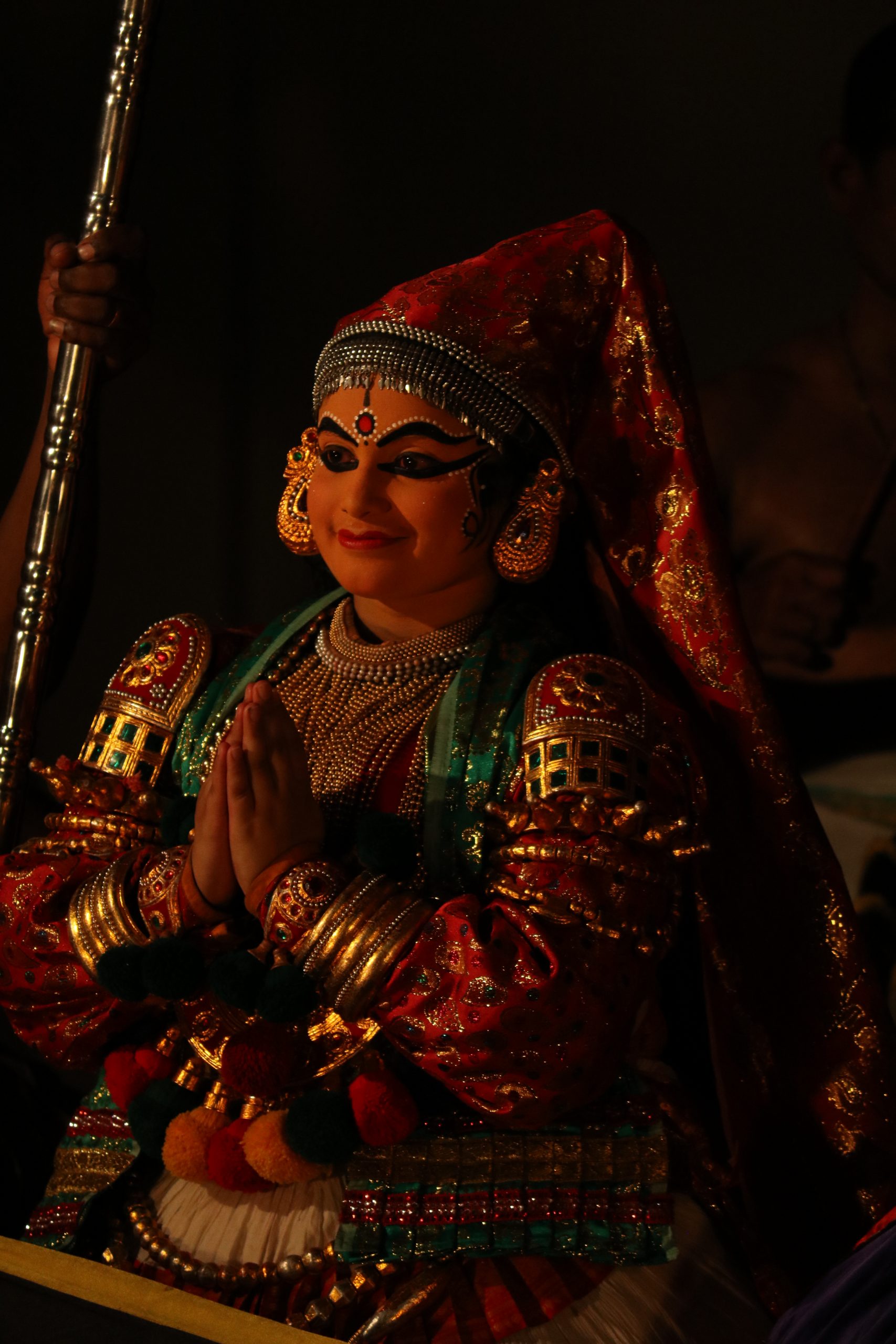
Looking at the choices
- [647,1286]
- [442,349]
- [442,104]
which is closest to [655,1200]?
[647,1286]

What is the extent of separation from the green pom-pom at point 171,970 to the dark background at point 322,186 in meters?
1.22

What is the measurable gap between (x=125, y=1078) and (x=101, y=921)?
0.18 m

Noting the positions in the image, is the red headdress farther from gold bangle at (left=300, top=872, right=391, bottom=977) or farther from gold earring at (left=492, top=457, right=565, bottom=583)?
gold bangle at (left=300, top=872, right=391, bottom=977)

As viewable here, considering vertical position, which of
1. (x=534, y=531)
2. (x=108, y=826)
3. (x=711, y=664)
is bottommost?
(x=108, y=826)

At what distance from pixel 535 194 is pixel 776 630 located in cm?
82

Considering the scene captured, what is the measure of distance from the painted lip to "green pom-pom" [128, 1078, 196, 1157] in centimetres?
60

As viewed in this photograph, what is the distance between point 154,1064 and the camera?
1561mm

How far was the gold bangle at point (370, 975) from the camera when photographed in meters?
1.39

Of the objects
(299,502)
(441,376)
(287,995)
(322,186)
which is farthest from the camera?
(322,186)

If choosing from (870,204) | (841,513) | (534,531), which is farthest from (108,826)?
(870,204)

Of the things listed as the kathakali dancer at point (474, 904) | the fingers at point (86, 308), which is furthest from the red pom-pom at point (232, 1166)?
the fingers at point (86, 308)

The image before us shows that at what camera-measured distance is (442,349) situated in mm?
1587

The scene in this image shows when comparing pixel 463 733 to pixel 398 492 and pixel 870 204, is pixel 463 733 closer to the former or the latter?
pixel 398 492

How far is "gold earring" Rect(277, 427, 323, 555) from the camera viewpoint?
5.65 feet
